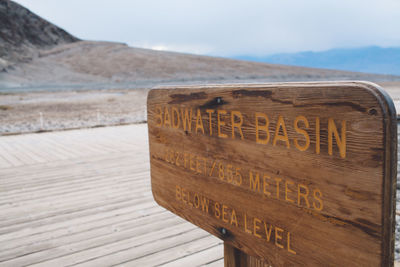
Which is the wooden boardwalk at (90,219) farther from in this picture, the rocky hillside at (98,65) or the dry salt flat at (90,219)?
the rocky hillside at (98,65)

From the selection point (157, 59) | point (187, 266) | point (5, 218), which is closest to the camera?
point (187, 266)

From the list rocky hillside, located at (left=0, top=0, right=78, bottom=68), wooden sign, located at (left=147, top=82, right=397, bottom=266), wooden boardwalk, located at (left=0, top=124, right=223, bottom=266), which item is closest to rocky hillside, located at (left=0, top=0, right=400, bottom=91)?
rocky hillside, located at (left=0, top=0, right=78, bottom=68)

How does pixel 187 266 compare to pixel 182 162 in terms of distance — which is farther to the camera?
pixel 187 266

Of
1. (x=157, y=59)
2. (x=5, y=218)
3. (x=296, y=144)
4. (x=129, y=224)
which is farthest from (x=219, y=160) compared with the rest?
(x=157, y=59)

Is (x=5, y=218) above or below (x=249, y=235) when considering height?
below

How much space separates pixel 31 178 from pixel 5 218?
1560 millimetres

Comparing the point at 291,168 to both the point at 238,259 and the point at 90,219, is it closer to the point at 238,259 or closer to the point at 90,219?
the point at 238,259

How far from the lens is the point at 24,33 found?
72500 mm

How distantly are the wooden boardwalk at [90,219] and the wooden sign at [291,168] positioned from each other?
1.28m

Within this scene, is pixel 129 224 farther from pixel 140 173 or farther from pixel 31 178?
pixel 31 178

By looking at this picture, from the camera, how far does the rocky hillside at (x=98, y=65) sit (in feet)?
174

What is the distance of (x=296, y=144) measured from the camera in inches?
40.9

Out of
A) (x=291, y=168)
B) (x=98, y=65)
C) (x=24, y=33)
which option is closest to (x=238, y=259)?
(x=291, y=168)

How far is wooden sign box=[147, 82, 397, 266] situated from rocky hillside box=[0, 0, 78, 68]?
63.4m
